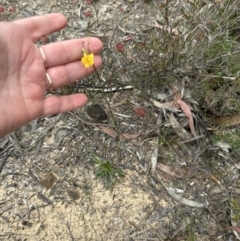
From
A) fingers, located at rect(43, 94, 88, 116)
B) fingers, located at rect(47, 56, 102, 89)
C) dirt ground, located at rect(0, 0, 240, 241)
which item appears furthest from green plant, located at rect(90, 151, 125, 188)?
fingers, located at rect(47, 56, 102, 89)

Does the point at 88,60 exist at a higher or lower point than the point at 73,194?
higher

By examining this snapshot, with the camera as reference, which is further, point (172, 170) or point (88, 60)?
point (172, 170)

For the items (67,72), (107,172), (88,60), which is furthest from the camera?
(107,172)

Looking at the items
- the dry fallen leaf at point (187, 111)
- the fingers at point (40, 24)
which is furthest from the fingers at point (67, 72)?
the dry fallen leaf at point (187, 111)

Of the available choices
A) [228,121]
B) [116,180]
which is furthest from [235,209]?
[116,180]

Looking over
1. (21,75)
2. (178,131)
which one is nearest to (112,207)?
(178,131)

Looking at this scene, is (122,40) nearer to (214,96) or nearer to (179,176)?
(214,96)

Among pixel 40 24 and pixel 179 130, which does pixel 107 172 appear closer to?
pixel 179 130
